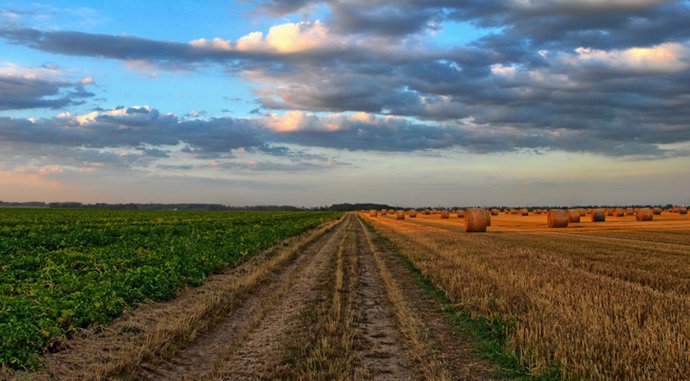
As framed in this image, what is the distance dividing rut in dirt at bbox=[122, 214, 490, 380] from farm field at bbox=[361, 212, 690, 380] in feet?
3.43

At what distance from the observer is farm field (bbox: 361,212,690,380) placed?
704 centimetres

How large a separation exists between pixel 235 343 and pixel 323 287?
5.95 meters

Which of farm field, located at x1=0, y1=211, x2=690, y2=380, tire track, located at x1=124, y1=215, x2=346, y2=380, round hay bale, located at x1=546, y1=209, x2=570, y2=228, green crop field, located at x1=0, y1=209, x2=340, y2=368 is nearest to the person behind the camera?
farm field, located at x1=0, y1=211, x2=690, y2=380

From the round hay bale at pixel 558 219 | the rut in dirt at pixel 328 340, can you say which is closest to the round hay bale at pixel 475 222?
the round hay bale at pixel 558 219

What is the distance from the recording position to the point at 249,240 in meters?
27.7

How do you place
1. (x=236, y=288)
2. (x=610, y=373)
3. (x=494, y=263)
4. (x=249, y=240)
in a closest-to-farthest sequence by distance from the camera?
(x=610, y=373)
(x=236, y=288)
(x=494, y=263)
(x=249, y=240)

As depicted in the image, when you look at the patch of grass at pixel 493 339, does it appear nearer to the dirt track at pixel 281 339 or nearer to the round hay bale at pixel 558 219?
the dirt track at pixel 281 339

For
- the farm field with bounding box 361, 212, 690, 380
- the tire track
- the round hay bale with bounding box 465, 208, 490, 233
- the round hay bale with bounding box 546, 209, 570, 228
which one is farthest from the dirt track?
the round hay bale with bounding box 546, 209, 570, 228

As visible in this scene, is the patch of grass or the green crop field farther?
the green crop field

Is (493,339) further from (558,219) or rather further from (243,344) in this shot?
(558,219)

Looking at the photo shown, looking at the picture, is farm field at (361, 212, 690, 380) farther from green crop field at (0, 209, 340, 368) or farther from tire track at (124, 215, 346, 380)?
green crop field at (0, 209, 340, 368)

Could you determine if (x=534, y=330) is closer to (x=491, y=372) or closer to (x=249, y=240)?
(x=491, y=372)

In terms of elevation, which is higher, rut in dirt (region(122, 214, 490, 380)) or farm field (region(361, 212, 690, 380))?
farm field (region(361, 212, 690, 380))

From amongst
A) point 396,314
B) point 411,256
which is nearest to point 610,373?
point 396,314
